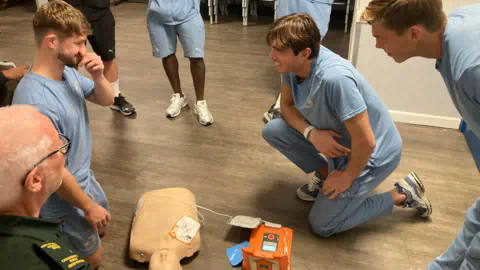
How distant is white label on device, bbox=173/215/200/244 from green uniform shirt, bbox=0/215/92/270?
0.79m

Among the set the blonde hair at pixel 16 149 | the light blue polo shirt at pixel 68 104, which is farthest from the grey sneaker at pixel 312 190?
the blonde hair at pixel 16 149

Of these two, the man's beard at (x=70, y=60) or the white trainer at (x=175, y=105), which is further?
the white trainer at (x=175, y=105)

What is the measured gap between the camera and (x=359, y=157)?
1.55 metres

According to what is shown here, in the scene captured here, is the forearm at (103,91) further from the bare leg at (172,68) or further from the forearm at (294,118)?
the bare leg at (172,68)

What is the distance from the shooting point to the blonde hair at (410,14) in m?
1.07

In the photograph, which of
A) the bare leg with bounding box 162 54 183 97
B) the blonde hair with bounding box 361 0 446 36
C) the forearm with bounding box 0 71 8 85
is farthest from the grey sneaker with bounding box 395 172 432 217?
the forearm with bounding box 0 71 8 85

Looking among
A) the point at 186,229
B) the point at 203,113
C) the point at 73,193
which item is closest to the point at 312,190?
the point at 186,229

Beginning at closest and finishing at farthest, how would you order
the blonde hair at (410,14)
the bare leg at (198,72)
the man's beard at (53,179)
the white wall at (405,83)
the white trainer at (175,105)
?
the man's beard at (53,179) → the blonde hair at (410,14) → the white wall at (405,83) → the bare leg at (198,72) → the white trainer at (175,105)

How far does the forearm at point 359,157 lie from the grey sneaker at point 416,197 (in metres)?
0.40

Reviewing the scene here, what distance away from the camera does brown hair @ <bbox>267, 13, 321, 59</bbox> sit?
4.81 ft

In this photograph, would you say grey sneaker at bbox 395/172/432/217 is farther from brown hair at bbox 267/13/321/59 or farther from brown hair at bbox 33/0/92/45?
brown hair at bbox 33/0/92/45

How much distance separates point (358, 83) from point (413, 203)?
0.73 metres

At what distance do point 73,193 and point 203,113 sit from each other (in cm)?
138

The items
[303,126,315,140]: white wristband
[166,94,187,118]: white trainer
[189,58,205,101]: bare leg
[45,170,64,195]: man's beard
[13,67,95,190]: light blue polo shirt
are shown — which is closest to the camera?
[45,170,64,195]: man's beard
